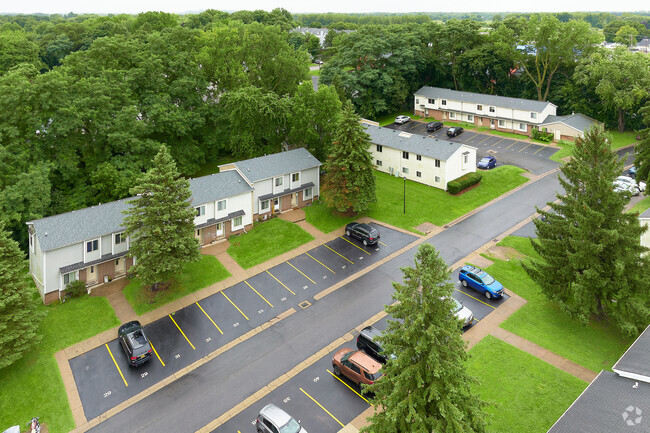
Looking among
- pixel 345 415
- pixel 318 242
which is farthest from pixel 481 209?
pixel 345 415

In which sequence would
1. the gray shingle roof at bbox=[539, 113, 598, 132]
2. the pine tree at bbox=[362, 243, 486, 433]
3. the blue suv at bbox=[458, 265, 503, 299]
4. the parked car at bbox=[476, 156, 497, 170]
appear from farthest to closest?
the gray shingle roof at bbox=[539, 113, 598, 132]
the parked car at bbox=[476, 156, 497, 170]
the blue suv at bbox=[458, 265, 503, 299]
the pine tree at bbox=[362, 243, 486, 433]

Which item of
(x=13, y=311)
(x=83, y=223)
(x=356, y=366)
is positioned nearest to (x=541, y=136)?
(x=356, y=366)

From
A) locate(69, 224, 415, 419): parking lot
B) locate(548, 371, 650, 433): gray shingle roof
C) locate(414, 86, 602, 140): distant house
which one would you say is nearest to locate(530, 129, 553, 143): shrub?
locate(414, 86, 602, 140): distant house

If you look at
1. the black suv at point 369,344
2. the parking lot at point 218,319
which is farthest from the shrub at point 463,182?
the black suv at point 369,344

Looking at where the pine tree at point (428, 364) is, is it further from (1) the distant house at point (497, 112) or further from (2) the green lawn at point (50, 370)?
(1) the distant house at point (497, 112)

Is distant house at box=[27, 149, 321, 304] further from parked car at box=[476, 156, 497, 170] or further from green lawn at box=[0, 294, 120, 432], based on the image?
parked car at box=[476, 156, 497, 170]

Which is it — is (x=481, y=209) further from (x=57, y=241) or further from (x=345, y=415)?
(x=57, y=241)

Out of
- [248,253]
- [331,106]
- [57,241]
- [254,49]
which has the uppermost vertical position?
[254,49]
